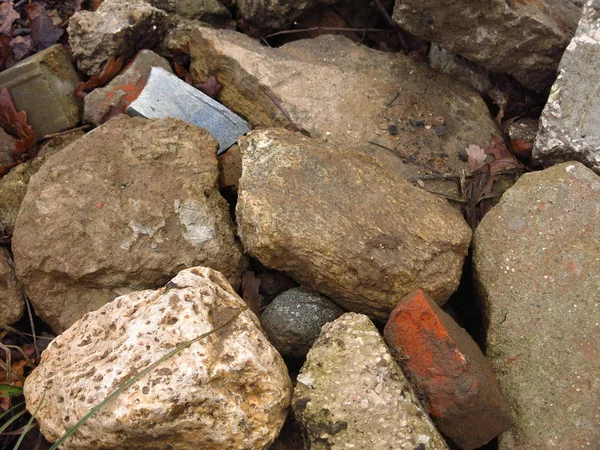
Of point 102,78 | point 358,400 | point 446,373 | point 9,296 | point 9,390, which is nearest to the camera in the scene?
point 358,400

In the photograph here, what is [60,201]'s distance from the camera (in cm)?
302

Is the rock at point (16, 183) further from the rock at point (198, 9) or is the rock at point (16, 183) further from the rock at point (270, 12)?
the rock at point (270, 12)

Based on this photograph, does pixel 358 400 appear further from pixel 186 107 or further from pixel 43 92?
pixel 43 92

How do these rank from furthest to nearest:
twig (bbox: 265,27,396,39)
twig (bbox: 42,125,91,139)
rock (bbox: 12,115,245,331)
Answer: twig (bbox: 265,27,396,39) < twig (bbox: 42,125,91,139) < rock (bbox: 12,115,245,331)

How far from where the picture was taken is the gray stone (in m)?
3.55

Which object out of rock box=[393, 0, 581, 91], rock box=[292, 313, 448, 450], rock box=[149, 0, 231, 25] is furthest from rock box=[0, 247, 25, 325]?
rock box=[393, 0, 581, 91]

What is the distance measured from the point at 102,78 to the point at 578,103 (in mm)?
2611

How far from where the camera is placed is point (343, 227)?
9.05ft

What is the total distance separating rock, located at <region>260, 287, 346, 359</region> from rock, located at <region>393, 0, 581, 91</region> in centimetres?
157

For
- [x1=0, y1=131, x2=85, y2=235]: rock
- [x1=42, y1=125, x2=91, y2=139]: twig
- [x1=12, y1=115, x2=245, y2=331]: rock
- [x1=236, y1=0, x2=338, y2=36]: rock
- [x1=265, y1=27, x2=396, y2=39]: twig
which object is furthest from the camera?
[x1=265, y1=27, x2=396, y2=39]: twig

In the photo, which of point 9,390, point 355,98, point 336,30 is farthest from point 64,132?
point 336,30

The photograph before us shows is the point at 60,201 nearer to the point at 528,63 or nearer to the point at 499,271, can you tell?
the point at 499,271

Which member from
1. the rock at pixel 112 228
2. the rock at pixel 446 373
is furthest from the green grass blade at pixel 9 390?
the rock at pixel 446 373

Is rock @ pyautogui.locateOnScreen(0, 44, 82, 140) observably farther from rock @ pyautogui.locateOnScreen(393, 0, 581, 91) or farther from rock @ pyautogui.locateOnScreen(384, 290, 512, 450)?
rock @ pyautogui.locateOnScreen(384, 290, 512, 450)
